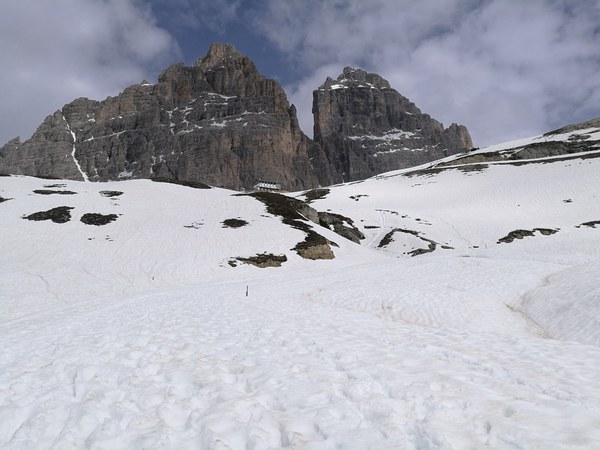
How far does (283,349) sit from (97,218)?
35993 millimetres

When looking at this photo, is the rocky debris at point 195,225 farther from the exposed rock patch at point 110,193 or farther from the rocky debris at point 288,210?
the exposed rock patch at point 110,193

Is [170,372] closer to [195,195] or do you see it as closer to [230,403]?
[230,403]

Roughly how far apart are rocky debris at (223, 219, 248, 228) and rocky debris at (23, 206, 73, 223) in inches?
627

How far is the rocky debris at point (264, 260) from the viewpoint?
1260 inches

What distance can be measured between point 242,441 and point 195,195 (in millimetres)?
49292

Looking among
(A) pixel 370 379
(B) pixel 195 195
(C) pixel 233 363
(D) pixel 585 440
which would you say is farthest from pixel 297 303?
(B) pixel 195 195

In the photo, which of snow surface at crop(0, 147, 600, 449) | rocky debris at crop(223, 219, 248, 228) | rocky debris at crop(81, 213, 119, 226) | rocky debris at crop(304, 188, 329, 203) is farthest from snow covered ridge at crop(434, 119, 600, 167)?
rocky debris at crop(81, 213, 119, 226)

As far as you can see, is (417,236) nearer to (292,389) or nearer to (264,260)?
(264,260)

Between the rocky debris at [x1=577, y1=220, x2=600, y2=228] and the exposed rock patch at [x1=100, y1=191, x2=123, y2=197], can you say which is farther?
the rocky debris at [x1=577, y1=220, x2=600, y2=228]

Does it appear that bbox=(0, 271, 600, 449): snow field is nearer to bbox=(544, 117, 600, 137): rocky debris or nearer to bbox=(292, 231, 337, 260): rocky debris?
bbox=(292, 231, 337, 260): rocky debris

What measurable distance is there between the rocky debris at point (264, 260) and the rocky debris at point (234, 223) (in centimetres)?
738

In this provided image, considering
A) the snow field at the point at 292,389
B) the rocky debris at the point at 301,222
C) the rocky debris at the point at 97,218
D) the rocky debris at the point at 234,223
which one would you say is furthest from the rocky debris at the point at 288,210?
the snow field at the point at 292,389

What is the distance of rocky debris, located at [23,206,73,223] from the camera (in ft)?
117

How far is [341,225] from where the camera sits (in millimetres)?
57781
